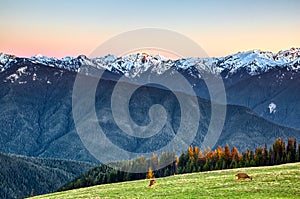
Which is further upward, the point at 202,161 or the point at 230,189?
the point at 202,161

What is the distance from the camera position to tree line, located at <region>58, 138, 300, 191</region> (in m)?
113

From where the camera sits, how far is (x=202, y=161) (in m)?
135

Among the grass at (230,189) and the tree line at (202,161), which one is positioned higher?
the tree line at (202,161)

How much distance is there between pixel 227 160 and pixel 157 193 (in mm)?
78911

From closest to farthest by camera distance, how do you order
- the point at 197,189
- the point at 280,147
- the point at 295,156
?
the point at 197,189 < the point at 295,156 < the point at 280,147

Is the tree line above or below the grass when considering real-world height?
above

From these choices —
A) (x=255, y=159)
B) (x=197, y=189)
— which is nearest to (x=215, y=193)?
(x=197, y=189)

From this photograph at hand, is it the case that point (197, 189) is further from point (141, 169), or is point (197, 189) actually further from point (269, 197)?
point (141, 169)

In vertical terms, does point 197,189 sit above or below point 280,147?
below

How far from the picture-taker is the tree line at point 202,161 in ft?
372

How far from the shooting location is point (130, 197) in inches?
1795

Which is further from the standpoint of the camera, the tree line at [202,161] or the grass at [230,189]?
the tree line at [202,161]

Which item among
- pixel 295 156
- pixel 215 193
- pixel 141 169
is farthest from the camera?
pixel 141 169

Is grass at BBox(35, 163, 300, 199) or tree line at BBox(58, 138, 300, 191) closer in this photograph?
grass at BBox(35, 163, 300, 199)
